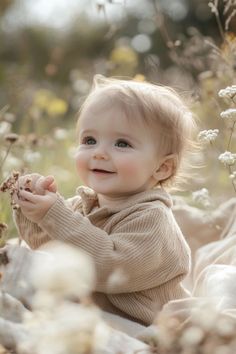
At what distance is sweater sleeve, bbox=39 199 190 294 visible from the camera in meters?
2.28

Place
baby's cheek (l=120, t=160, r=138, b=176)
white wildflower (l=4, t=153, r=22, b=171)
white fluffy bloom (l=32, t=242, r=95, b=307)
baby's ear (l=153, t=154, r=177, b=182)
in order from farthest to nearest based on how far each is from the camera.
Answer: white wildflower (l=4, t=153, r=22, b=171) → baby's ear (l=153, t=154, r=177, b=182) → baby's cheek (l=120, t=160, r=138, b=176) → white fluffy bloom (l=32, t=242, r=95, b=307)

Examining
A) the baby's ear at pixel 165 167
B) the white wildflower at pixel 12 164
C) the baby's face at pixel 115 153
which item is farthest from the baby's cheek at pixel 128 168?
the white wildflower at pixel 12 164

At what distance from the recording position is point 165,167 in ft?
8.40

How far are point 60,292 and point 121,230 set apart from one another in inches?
38.2

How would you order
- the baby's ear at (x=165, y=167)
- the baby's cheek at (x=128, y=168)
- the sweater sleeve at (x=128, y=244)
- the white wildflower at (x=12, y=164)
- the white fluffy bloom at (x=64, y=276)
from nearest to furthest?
the white fluffy bloom at (x=64, y=276)
the sweater sleeve at (x=128, y=244)
the baby's cheek at (x=128, y=168)
the baby's ear at (x=165, y=167)
the white wildflower at (x=12, y=164)

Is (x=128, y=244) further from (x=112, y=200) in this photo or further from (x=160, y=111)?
(x=160, y=111)

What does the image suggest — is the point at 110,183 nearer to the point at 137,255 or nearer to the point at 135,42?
the point at 137,255

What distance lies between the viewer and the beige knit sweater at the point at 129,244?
228 cm

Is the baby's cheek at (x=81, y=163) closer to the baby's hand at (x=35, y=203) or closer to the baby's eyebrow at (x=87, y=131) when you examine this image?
the baby's eyebrow at (x=87, y=131)

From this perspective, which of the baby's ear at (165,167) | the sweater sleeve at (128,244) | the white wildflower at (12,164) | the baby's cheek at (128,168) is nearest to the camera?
the sweater sleeve at (128,244)

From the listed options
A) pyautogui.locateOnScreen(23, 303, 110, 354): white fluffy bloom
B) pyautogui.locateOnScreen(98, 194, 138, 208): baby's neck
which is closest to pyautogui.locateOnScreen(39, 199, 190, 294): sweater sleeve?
pyautogui.locateOnScreen(98, 194, 138, 208): baby's neck

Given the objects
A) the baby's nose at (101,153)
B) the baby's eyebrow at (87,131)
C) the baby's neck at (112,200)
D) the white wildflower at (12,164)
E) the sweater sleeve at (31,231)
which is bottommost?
the white wildflower at (12,164)

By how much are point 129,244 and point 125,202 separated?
21 cm

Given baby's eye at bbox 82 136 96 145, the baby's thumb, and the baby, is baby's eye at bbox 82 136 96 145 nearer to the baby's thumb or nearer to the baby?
the baby
